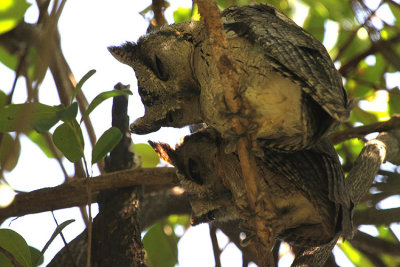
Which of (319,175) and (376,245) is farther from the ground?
(319,175)

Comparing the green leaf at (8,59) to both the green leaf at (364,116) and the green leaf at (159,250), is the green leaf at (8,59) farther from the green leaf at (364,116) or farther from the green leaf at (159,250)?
the green leaf at (364,116)

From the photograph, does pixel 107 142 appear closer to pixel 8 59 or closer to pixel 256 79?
pixel 256 79

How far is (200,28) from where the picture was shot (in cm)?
175

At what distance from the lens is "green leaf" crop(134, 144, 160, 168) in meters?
2.57

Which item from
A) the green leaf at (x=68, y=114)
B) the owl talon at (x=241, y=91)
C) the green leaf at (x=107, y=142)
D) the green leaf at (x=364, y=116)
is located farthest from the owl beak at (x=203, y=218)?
the green leaf at (x=364, y=116)

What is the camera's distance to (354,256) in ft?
8.12

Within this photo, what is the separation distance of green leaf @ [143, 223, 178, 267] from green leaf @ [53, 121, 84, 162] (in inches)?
29.5

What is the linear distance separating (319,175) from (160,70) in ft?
2.22

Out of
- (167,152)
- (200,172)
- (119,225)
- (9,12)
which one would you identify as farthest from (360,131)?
(9,12)

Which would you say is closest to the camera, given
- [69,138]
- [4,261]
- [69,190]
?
[69,138]

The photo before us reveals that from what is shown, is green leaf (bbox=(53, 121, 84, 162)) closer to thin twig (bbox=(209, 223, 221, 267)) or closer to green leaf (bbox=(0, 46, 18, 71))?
green leaf (bbox=(0, 46, 18, 71))

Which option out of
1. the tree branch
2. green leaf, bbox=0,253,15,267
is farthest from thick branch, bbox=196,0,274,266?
green leaf, bbox=0,253,15,267

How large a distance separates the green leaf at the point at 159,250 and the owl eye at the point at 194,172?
1.30 ft

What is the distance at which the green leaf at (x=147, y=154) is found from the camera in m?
2.57
